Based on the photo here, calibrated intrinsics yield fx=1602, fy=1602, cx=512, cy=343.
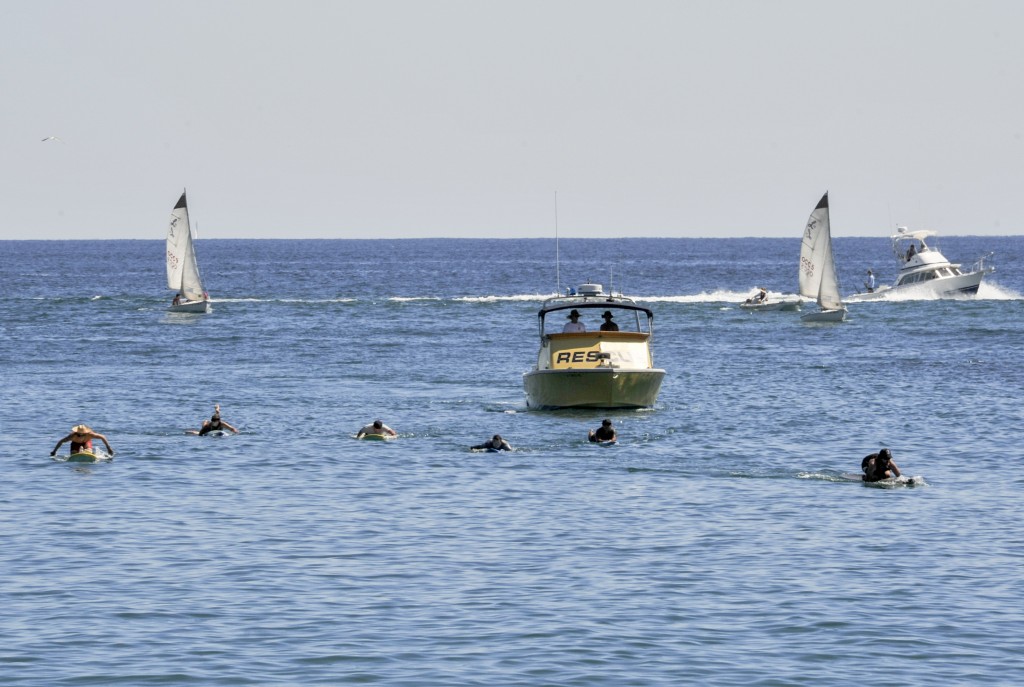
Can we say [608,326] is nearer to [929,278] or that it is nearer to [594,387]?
[594,387]

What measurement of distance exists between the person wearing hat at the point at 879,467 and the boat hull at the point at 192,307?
233 feet

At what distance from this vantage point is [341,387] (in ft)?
194

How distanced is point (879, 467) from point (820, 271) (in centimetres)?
6372

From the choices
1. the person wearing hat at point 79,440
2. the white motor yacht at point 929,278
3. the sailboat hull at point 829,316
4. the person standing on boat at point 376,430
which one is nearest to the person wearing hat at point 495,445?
the person standing on boat at point 376,430

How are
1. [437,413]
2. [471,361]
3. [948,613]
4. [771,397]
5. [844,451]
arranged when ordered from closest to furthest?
[948,613] → [844,451] → [437,413] → [771,397] → [471,361]

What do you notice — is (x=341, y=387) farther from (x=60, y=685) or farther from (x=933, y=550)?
(x=60, y=685)

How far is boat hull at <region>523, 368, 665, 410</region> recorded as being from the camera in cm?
4738

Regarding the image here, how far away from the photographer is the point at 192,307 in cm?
10106

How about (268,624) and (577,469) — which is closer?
(268,624)

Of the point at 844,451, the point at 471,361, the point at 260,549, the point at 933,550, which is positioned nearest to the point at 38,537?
the point at 260,549

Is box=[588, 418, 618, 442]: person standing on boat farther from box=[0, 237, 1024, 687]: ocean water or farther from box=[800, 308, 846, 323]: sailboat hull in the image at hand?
box=[800, 308, 846, 323]: sailboat hull

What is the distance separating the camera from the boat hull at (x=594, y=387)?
4738 cm

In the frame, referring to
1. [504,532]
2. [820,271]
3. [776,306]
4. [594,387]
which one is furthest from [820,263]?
[504,532]

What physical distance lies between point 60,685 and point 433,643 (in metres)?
A: 5.09
